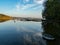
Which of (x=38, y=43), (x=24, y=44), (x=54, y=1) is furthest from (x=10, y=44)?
(x=54, y=1)

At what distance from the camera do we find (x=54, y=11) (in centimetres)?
4997

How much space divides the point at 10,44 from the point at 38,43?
5.97m

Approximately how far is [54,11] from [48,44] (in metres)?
17.7

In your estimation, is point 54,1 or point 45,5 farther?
point 45,5

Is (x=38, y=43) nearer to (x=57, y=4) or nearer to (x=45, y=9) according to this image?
(x=57, y=4)

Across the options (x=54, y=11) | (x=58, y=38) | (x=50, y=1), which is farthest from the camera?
(x=50, y=1)

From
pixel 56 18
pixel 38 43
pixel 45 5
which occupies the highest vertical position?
pixel 45 5

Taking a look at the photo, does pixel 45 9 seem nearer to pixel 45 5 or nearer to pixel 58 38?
pixel 45 5

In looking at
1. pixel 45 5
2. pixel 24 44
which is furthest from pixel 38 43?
pixel 45 5

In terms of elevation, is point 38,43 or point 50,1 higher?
point 50,1

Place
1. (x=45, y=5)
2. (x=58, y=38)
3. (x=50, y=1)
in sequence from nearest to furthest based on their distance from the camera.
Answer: (x=58, y=38), (x=50, y=1), (x=45, y=5)

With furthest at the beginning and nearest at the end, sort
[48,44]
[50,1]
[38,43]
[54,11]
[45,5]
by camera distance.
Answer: [45,5] < [50,1] < [54,11] < [38,43] < [48,44]

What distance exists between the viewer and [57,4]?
5009 cm

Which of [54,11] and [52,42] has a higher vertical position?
[54,11]
